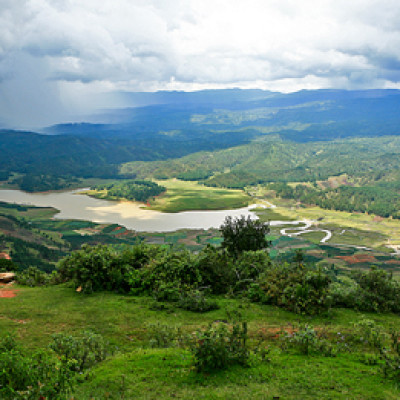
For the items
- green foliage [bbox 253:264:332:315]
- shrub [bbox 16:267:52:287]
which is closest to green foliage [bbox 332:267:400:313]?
green foliage [bbox 253:264:332:315]

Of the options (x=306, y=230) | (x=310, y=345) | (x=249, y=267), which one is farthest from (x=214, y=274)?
(x=306, y=230)

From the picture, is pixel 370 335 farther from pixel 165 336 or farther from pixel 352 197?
pixel 352 197

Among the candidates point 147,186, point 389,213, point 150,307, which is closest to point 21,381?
point 150,307

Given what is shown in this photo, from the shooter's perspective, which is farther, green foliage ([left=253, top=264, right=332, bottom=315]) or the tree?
the tree

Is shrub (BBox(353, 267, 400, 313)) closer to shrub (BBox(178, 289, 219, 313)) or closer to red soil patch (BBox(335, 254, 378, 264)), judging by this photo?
shrub (BBox(178, 289, 219, 313))

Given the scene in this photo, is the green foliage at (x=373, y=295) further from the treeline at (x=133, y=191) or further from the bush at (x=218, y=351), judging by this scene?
the treeline at (x=133, y=191)
